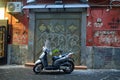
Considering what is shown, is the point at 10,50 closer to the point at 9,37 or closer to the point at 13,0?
the point at 9,37

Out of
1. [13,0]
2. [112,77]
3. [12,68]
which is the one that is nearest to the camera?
[112,77]

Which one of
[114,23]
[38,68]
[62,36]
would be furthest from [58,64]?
[114,23]

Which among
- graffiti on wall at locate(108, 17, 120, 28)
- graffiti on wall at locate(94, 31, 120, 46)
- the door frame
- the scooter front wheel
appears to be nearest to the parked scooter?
the scooter front wheel

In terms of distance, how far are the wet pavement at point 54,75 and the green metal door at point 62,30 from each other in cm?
172

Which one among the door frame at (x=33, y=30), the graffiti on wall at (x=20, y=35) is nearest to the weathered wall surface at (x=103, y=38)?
the door frame at (x=33, y=30)

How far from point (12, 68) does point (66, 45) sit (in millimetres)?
3003

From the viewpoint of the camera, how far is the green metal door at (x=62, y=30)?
58.3ft

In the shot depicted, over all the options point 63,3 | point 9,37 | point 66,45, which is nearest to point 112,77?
point 66,45

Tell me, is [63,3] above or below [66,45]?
above

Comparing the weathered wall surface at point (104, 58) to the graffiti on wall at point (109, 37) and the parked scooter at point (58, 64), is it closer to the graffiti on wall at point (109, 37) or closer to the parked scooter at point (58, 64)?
the graffiti on wall at point (109, 37)

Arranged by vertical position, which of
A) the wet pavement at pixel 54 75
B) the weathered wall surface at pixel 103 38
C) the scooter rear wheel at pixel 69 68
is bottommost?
the wet pavement at pixel 54 75

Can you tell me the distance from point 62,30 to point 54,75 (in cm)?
357

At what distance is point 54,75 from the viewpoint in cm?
1498

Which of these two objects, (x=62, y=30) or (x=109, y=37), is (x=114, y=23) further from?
(x=62, y=30)
